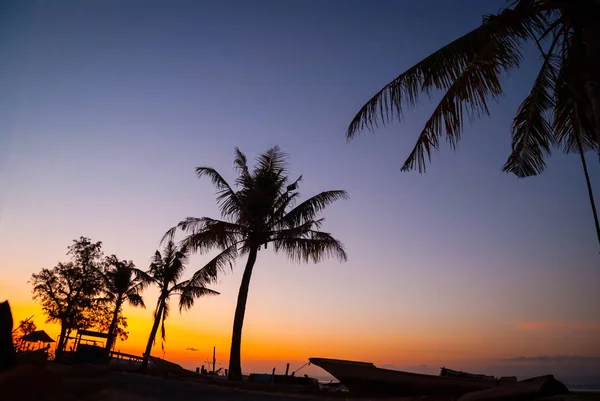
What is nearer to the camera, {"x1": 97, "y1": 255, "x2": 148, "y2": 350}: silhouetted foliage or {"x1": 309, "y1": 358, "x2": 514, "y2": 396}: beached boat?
{"x1": 309, "y1": 358, "x2": 514, "y2": 396}: beached boat

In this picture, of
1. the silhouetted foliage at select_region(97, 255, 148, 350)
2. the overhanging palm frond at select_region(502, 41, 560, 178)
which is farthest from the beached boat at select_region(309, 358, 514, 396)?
the silhouetted foliage at select_region(97, 255, 148, 350)

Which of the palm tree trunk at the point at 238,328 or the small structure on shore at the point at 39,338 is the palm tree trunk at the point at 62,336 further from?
the palm tree trunk at the point at 238,328

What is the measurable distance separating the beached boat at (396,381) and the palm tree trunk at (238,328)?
666cm

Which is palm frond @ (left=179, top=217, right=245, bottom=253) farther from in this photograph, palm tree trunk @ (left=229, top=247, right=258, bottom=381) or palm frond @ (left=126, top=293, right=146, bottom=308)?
palm frond @ (left=126, top=293, right=146, bottom=308)

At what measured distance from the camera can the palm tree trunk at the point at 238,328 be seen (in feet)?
51.6

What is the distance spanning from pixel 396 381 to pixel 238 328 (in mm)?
8209

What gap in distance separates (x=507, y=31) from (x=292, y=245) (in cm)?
1211

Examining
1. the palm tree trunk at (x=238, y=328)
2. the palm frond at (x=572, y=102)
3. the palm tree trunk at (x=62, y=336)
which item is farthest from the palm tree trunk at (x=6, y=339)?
the palm tree trunk at (x=62, y=336)

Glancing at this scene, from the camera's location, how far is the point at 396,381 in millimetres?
9250

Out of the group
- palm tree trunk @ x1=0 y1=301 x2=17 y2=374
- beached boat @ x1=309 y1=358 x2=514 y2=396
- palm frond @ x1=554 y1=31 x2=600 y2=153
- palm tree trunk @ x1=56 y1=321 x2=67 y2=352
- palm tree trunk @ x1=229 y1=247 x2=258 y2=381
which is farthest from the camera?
palm tree trunk @ x1=56 y1=321 x2=67 y2=352

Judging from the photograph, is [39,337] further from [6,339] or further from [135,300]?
[6,339]

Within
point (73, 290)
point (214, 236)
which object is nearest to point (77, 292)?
point (73, 290)

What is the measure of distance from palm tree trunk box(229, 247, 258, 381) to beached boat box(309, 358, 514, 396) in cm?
666

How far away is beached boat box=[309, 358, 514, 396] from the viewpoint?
29.4ft
